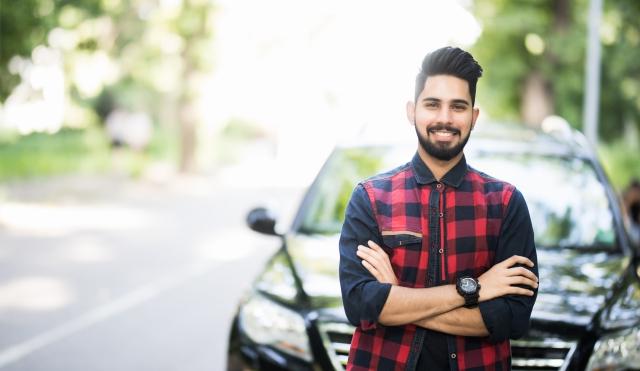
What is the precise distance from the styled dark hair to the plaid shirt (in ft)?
0.87

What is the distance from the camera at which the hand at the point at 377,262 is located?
2643 millimetres

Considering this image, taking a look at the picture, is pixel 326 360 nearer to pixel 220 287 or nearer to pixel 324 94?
pixel 220 287

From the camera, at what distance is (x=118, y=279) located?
414 inches

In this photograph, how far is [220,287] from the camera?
10.1m

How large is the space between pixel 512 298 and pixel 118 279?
840 cm

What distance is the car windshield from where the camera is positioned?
4.86 m

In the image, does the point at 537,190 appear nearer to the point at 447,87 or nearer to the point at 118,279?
the point at 447,87

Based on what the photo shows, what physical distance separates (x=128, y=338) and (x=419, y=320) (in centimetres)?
525

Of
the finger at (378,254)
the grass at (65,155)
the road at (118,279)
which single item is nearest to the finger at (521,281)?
the finger at (378,254)

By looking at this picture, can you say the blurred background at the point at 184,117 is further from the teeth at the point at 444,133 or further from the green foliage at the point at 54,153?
the teeth at the point at 444,133

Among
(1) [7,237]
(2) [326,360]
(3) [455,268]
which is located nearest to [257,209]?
(2) [326,360]

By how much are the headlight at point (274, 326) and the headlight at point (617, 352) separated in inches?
45.4

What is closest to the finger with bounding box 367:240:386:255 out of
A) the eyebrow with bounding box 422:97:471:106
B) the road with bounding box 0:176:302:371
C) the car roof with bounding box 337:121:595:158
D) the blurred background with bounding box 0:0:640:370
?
the eyebrow with bounding box 422:97:471:106

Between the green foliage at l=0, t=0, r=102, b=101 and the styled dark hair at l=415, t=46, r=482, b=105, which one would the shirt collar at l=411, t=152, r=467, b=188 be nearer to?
the styled dark hair at l=415, t=46, r=482, b=105
